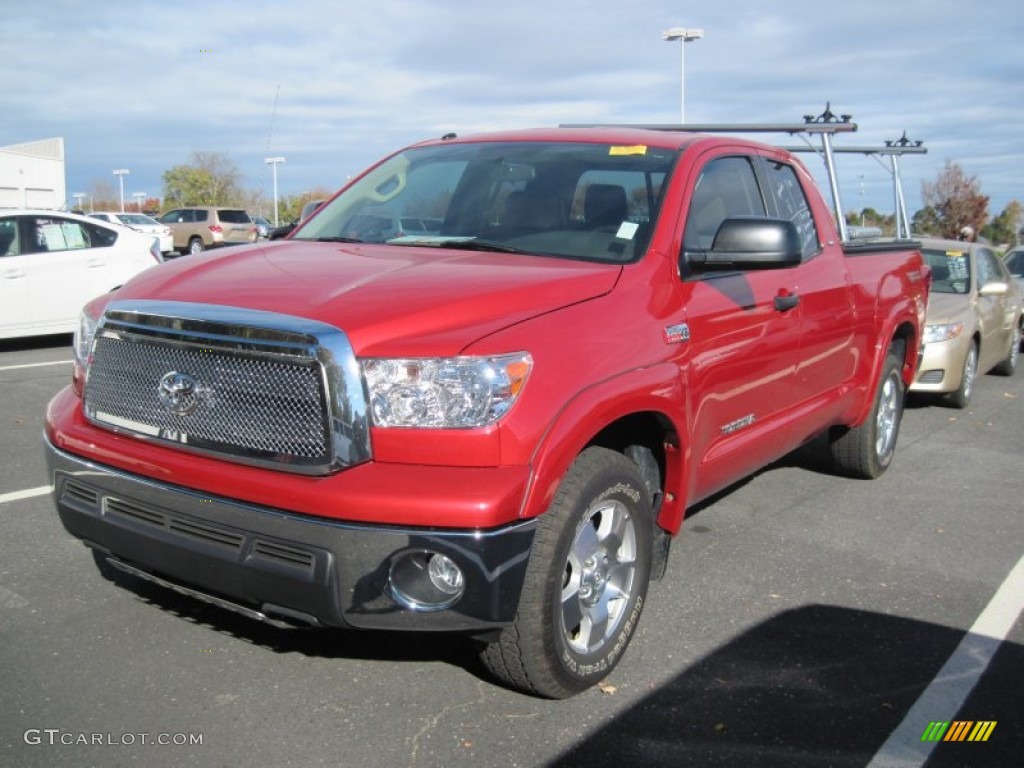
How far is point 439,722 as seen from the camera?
3260 mm

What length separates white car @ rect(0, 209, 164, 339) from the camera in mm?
11555

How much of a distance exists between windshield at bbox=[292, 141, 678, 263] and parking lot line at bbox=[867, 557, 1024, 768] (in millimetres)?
1903

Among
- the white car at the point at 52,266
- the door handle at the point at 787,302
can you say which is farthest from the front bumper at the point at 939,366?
the white car at the point at 52,266

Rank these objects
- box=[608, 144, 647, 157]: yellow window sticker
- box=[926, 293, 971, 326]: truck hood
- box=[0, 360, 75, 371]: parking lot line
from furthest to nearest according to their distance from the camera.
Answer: box=[0, 360, 75, 371]: parking lot line
box=[926, 293, 971, 326]: truck hood
box=[608, 144, 647, 157]: yellow window sticker

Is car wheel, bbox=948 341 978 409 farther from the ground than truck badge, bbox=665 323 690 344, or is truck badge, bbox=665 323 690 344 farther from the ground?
truck badge, bbox=665 323 690 344

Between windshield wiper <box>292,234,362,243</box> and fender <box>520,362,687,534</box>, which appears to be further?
windshield wiper <box>292,234,362,243</box>

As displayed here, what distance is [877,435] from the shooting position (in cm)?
638

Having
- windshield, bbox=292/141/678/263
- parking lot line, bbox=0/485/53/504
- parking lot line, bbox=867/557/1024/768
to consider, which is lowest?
parking lot line, bbox=867/557/1024/768

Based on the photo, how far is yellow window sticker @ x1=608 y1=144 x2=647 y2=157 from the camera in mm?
4348

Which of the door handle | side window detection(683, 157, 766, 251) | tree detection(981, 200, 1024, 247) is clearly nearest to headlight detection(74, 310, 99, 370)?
side window detection(683, 157, 766, 251)

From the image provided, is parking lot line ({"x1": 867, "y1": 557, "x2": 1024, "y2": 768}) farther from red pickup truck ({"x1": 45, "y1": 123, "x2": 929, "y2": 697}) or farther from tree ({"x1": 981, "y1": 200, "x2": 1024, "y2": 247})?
tree ({"x1": 981, "y1": 200, "x2": 1024, "y2": 247})

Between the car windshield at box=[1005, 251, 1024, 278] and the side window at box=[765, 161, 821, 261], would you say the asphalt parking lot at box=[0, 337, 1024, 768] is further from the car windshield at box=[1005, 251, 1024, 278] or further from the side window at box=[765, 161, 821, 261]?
the car windshield at box=[1005, 251, 1024, 278]

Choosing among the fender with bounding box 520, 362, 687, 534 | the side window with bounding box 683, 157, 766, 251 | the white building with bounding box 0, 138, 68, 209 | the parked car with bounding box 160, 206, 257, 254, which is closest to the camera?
the fender with bounding box 520, 362, 687, 534

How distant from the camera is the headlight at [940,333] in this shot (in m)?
9.08
